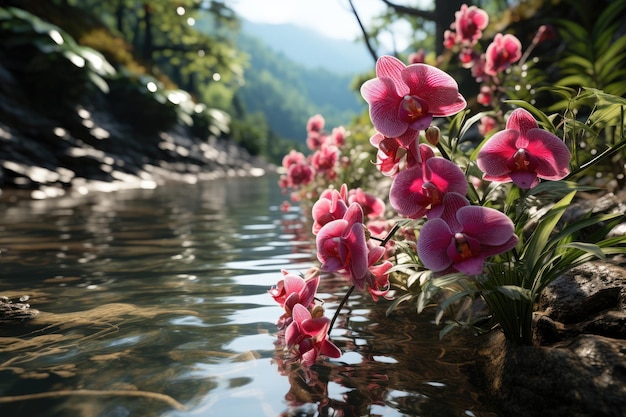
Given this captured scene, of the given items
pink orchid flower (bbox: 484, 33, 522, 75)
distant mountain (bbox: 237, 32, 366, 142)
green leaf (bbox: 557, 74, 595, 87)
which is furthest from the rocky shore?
distant mountain (bbox: 237, 32, 366, 142)

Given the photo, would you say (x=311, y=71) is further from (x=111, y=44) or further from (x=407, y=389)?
(x=407, y=389)

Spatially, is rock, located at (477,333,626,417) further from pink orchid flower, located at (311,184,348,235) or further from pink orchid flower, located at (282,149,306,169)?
pink orchid flower, located at (282,149,306,169)

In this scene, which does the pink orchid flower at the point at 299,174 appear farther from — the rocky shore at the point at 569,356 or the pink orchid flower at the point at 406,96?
the pink orchid flower at the point at 406,96

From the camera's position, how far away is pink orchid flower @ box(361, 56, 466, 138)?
1601 millimetres

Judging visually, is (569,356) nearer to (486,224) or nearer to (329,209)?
(486,224)

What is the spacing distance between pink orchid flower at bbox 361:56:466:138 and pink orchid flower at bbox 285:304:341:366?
0.64 metres

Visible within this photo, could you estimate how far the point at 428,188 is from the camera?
1.59 m

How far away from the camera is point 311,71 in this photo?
188 metres

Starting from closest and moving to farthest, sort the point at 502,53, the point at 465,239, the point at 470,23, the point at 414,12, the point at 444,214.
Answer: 1. the point at 465,239
2. the point at 444,214
3. the point at 502,53
4. the point at 470,23
5. the point at 414,12

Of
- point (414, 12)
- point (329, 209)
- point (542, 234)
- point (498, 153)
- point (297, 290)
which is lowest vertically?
point (297, 290)

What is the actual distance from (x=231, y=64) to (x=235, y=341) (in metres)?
29.6

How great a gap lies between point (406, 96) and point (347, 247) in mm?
498

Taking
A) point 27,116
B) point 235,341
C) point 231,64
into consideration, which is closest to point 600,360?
point 235,341

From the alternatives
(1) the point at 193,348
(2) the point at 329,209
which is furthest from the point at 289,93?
(2) the point at 329,209
